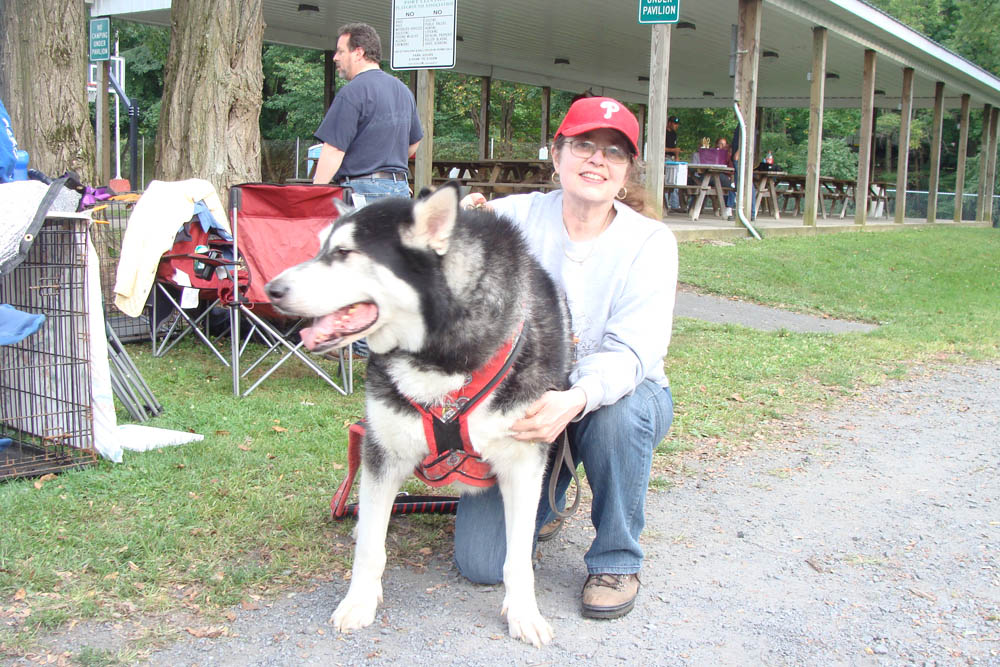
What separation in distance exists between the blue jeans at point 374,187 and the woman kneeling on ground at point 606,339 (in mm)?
3089

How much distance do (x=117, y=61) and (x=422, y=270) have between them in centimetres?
1474

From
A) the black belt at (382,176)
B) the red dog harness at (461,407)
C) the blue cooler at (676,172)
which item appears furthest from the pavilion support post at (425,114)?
the red dog harness at (461,407)

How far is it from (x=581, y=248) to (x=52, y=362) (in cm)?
273

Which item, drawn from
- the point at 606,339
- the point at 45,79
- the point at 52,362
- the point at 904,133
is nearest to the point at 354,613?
the point at 606,339

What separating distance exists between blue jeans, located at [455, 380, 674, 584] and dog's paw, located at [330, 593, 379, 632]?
0.44 meters

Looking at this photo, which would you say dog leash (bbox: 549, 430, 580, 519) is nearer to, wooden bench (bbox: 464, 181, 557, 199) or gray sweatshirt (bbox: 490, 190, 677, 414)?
gray sweatshirt (bbox: 490, 190, 677, 414)

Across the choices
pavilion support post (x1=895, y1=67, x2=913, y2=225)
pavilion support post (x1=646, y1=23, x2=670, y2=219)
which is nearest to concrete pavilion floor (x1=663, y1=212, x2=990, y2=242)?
pavilion support post (x1=895, y1=67, x2=913, y2=225)

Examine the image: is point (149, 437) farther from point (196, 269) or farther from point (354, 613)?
point (354, 613)

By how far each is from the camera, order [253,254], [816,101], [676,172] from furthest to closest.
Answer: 1. [676,172]
2. [816,101]
3. [253,254]

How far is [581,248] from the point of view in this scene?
124 inches

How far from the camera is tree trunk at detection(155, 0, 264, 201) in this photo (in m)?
6.85

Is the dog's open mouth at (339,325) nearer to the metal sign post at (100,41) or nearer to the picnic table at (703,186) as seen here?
the metal sign post at (100,41)

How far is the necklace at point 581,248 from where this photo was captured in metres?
3.13

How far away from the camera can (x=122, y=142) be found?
32.3 m
